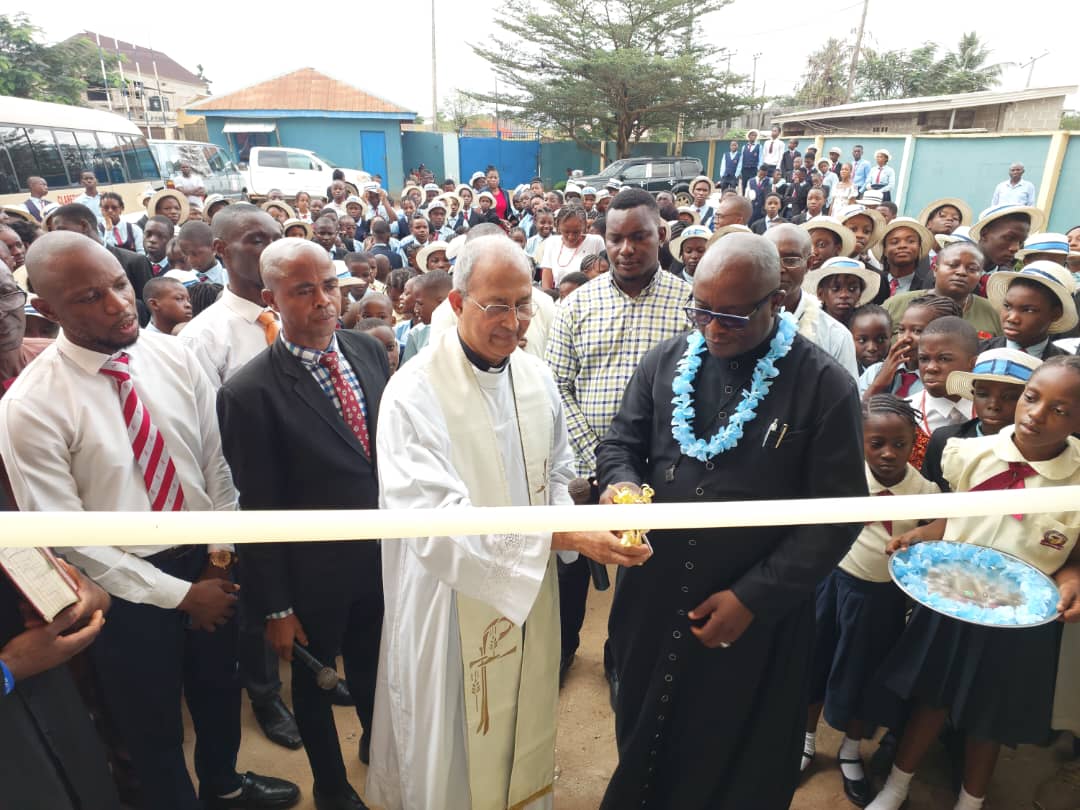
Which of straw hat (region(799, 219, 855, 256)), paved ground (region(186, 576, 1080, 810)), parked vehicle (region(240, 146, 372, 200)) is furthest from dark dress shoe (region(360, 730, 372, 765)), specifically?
parked vehicle (region(240, 146, 372, 200))

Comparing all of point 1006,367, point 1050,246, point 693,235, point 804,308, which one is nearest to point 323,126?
point 693,235

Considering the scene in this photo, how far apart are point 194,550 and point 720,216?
5.67 m

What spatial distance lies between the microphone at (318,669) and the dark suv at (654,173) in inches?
731

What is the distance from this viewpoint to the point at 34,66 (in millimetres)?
29562

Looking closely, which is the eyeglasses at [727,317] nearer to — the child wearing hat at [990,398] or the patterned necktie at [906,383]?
the child wearing hat at [990,398]

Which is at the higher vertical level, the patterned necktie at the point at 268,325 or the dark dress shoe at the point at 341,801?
the patterned necktie at the point at 268,325

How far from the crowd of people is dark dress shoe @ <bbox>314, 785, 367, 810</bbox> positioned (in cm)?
1

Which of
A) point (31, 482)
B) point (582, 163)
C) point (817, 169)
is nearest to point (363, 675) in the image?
point (31, 482)

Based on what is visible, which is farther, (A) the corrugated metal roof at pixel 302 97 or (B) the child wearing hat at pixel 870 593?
(A) the corrugated metal roof at pixel 302 97

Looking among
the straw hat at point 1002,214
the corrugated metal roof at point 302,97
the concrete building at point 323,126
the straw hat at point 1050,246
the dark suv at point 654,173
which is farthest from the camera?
the corrugated metal roof at point 302,97

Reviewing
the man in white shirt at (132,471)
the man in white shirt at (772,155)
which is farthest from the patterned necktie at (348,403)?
the man in white shirt at (772,155)

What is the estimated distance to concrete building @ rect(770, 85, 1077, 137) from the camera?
1678 centimetres

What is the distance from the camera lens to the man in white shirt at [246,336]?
127 inches

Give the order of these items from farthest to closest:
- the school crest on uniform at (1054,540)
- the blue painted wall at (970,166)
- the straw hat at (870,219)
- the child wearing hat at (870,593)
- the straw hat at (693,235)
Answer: the blue painted wall at (970,166) → the straw hat at (693,235) → the straw hat at (870,219) → the child wearing hat at (870,593) → the school crest on uniform at (1054,540)
